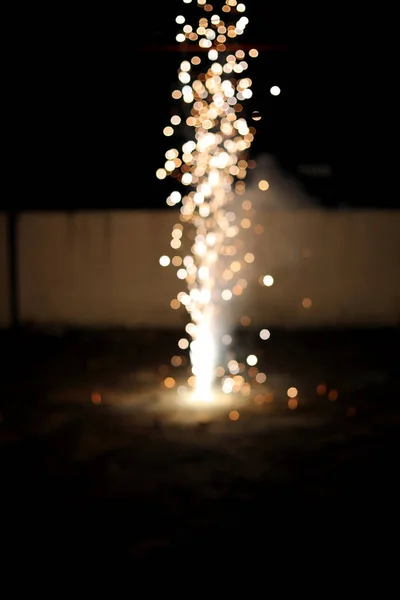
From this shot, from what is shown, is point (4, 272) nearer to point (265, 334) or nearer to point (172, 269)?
point (172, 269)

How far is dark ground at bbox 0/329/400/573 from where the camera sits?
12.4ft

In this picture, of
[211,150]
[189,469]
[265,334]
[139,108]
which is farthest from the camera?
[139,108]

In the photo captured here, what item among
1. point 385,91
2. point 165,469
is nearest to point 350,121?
point 385,91

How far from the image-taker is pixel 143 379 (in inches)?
301

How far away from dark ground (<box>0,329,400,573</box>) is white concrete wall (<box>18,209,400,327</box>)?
7.63ft

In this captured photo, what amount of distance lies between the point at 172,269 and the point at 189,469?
5763 mm

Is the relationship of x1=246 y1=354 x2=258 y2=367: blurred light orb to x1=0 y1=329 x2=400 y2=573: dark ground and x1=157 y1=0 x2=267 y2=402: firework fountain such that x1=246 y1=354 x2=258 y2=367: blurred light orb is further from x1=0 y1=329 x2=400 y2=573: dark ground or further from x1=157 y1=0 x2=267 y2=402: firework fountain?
x1=0 y1=329 x2=400 y2=573: dark ground

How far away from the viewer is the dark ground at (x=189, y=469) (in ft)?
12.4

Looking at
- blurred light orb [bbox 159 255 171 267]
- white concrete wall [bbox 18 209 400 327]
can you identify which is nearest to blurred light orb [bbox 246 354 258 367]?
white concrete wall [bbox 18 209 400 327]

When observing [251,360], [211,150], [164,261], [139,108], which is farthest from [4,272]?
[139,108]

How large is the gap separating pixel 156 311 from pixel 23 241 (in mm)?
1819

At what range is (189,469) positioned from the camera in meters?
4.91

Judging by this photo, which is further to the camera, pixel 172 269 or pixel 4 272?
pixel 4 272

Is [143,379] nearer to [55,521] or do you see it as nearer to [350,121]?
[55,521]
